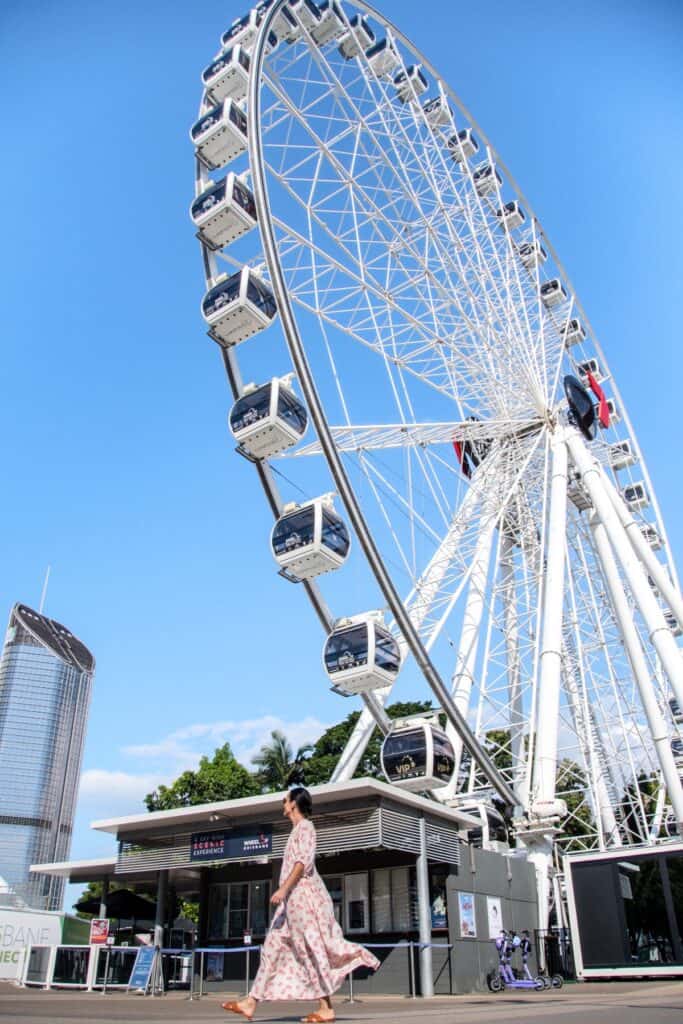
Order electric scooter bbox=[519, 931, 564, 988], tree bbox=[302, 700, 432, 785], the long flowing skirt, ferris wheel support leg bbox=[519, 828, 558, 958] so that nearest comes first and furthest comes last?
the long flowing skirt < electric scooter bbox=[519, 931, 564, 988] < ferris wheel support leg bbox=[519, 828, 558, 958] < tree bbox=[302, 700, 432, 785]

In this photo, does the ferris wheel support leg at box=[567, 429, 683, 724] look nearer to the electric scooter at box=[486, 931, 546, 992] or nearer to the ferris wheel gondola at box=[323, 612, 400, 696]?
the ferris wheel gondola at box=[323, 612, 400, 696]

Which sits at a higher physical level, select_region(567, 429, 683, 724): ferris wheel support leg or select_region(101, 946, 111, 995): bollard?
select_region(567, 429, 683, 724): ferris wheel support leg

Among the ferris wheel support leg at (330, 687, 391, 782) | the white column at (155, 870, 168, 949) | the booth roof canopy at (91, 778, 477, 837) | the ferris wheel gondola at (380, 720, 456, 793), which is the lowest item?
the white column at (155, 870, 168, 949)

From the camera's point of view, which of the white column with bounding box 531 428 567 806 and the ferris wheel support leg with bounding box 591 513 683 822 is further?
the white column with bounding box 531 428 567 806

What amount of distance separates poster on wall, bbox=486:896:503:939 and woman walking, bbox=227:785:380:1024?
43.6ft

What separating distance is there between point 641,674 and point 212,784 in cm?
2966

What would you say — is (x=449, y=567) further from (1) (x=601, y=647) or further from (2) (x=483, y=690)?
(1) (x=601, y=647)

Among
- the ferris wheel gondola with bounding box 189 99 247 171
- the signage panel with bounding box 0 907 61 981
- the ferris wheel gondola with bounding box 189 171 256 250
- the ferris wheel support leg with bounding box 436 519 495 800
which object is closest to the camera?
the ferris wheel gondola with bounding box 189 171 256 250

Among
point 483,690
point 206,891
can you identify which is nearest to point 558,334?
point 483,690

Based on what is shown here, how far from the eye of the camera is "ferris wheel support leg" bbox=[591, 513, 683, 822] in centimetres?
2102

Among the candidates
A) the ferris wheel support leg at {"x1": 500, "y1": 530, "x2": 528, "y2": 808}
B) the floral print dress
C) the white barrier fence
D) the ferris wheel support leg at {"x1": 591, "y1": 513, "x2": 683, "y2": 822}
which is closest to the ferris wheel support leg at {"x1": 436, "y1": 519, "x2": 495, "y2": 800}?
the ferris wheel support leg at {"x1": 500, "y1": 530, "x2": 528, "y2": 808}

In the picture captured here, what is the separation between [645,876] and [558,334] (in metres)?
20.7

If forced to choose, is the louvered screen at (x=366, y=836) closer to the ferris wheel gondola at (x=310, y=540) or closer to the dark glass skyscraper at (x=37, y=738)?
the ferris wheel gondola at (x=310, y=540)

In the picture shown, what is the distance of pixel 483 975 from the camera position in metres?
17.1
